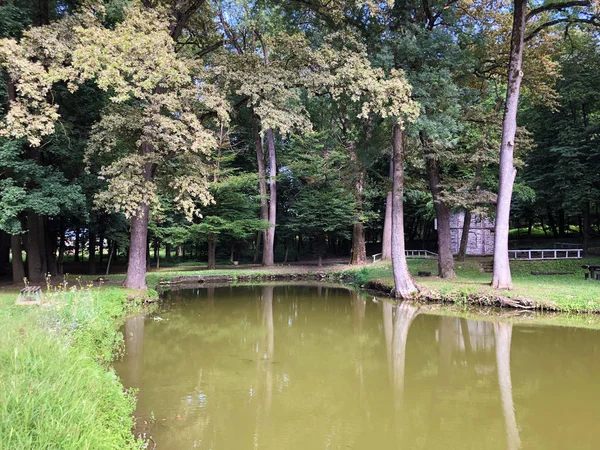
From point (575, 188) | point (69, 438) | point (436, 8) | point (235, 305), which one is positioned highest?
point (436, 8)

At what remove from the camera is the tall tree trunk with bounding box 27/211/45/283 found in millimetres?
14305

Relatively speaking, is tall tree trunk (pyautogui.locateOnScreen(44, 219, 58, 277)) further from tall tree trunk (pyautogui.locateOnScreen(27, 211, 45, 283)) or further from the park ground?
the park ground

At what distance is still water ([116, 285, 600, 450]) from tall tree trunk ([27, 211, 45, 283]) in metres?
6.98

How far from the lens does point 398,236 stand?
559 inches

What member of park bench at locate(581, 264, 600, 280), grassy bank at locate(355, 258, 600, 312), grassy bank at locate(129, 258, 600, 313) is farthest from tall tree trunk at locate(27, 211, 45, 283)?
park bench at locate(581, 264, 600, 280)

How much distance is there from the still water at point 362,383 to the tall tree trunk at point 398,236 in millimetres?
3192

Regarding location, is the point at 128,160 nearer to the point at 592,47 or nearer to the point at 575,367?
the point at 575,367

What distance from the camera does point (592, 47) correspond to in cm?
1928

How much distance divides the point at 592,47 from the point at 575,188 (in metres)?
7.08

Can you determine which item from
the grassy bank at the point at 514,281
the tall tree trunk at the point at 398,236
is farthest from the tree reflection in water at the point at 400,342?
the grassy bank at the point at 514,281

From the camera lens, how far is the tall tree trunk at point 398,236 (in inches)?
548

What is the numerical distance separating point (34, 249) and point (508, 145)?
17.5m

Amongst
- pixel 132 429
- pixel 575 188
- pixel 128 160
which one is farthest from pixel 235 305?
pixel 575 188

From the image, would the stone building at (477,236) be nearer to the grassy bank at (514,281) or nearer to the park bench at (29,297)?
the grassy bank at (514,281)
